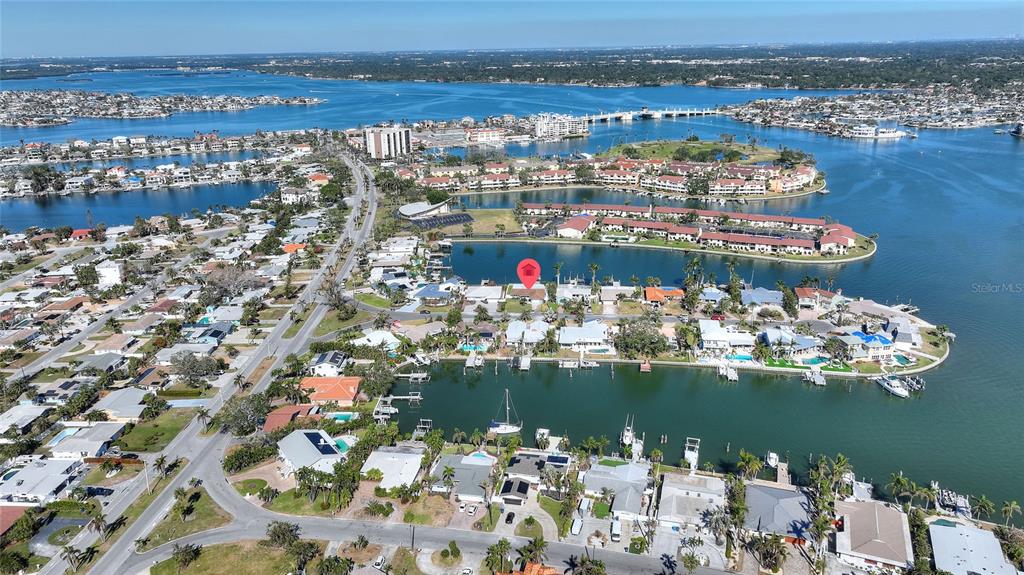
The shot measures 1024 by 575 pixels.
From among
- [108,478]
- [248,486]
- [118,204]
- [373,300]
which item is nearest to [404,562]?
[248,486]

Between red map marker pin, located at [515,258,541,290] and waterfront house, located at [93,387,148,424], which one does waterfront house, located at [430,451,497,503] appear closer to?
waterfront house, located at [93,387,148,424]

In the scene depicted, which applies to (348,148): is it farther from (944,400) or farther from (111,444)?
(944,400)

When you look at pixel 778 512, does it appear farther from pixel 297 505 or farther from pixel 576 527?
pixel 297 505

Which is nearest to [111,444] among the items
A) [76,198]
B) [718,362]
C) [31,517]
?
[31,517]

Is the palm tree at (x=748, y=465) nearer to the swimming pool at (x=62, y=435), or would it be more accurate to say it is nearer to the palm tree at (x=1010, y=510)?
the palm tree at (x=1010, y=510)

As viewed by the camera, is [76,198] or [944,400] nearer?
[944,400]
